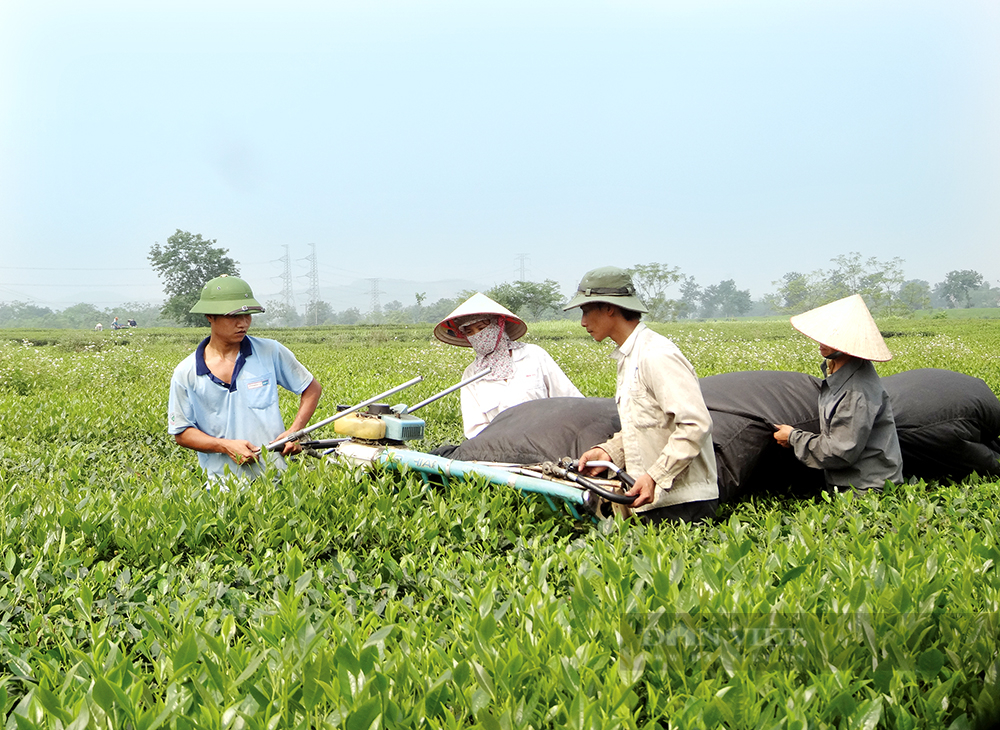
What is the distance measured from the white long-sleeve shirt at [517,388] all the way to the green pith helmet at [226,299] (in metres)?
1.42

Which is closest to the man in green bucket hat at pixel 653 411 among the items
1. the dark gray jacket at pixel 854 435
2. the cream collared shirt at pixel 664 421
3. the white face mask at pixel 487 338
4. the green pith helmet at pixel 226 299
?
the cream collared shirt at pixel 664 421

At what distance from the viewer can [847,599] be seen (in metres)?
2.09

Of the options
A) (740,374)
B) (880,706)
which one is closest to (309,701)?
(880,706)

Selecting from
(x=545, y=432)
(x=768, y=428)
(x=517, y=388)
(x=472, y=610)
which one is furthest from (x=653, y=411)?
(x=517, y=388)

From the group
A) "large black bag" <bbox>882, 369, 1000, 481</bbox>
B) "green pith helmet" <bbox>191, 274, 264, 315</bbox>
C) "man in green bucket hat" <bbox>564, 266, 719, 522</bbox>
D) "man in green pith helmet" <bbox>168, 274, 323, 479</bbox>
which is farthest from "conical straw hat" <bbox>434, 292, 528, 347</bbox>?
"large black bag" <bbox>882, 369, 1000, 481</bbox>

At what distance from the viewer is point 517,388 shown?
4.56 m

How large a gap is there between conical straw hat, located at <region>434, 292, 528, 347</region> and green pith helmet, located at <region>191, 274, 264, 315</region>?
1.09m

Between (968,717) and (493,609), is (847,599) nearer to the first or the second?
(968,717)

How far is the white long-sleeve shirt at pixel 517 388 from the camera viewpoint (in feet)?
15.0

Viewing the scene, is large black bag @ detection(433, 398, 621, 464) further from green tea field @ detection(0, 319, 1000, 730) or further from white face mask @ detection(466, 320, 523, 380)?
white face mask @ detection(466, 320, 523, 380)

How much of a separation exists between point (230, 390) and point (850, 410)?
2949 millimetres

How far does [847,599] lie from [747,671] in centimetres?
44

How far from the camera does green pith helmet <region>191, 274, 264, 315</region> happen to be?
12.2 ft

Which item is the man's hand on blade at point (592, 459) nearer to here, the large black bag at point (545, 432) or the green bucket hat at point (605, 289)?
the large black bag at point (545, 432)
